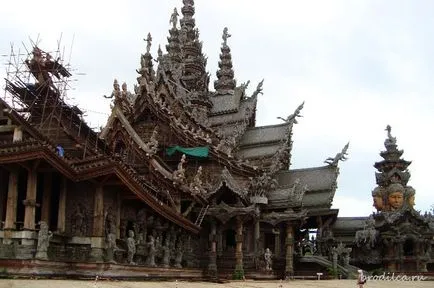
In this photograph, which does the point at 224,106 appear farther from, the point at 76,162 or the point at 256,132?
the point at 76,162

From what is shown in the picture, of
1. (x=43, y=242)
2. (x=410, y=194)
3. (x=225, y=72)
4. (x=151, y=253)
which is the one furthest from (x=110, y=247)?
(x=225, y=72)

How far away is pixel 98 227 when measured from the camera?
58.4 ft

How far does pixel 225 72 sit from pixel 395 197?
1905 centimetres

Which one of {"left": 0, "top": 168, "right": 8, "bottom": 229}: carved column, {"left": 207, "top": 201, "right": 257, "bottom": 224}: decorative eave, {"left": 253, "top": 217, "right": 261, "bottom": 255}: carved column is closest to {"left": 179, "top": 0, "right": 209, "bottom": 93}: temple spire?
{"left": 253, "top": 217, "right": 261, "bottom": 255}: carved column

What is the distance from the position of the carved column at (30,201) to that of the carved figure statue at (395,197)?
26.7 m

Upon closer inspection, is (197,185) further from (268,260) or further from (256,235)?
(268,260)

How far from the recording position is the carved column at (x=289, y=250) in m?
28.3

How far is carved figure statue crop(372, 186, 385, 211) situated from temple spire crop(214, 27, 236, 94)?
15286mm

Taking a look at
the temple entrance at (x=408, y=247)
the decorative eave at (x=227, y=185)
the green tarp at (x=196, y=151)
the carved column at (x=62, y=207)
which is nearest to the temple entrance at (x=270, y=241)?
the decorative eave at (x=227, y=185)

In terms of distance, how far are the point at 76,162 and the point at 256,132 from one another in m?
20.4

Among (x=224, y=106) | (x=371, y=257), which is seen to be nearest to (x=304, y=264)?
(x=371, y=257)

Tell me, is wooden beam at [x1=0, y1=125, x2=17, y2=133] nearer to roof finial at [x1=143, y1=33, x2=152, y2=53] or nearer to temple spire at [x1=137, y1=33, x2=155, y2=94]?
temple spire at [x1=137, y1=33, x2=155, y2=94]

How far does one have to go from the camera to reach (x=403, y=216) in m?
33.6

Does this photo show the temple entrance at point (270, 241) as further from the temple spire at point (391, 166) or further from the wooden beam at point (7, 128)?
the wooden beam at point (7, 128)
